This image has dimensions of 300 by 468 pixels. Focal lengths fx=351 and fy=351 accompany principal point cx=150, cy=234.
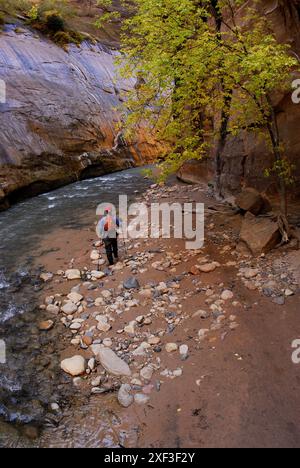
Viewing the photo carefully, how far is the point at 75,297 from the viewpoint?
24.0 ft

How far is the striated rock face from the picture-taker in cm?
1499

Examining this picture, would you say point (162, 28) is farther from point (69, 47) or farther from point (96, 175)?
point (69, 47)

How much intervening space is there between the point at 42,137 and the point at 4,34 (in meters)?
6.76

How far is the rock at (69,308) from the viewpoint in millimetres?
6899

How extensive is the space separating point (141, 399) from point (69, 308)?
2700mm

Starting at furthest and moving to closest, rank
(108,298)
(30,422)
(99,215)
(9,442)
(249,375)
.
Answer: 1. (99,215)
2. (108,298)
3. (249,375)
4. (30,422)
5. (9,442)

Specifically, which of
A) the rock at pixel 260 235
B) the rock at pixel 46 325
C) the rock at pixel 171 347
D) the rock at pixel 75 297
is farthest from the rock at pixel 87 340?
the rock at pixel 260 235

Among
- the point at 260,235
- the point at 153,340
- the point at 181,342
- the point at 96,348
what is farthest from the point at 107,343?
the point at 260,235

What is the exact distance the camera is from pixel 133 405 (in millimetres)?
4812

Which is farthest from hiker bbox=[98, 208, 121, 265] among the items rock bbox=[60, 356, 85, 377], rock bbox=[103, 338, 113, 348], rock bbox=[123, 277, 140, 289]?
rock bbox=[60, 356, 85, 377]

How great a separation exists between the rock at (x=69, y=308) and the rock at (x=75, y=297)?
0.51 feet

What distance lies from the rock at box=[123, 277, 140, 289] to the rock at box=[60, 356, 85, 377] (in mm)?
2079

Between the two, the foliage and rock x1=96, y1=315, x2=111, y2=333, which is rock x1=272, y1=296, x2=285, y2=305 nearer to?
rock x1=96, y1=315, x2=111, y2=333

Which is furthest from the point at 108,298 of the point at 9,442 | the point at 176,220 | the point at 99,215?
the point at 99,215
